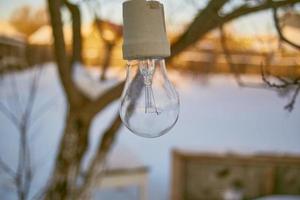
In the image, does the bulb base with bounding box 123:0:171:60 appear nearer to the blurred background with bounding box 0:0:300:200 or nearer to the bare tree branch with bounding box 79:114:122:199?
the blurred background with bounding box 0:0:300:200

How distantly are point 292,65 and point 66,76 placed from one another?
825 mm

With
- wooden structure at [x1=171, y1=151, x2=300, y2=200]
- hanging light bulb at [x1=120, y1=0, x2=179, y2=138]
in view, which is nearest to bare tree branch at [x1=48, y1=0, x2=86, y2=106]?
hanging light bulb at [x1=120, y1=0, x2=179, y2=138]

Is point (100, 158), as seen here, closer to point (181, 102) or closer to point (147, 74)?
point (181, 102)

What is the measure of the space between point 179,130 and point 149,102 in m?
2.30

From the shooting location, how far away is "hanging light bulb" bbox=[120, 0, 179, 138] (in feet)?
1.45

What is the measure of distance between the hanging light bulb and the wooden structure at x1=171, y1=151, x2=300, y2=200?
2.14 metres

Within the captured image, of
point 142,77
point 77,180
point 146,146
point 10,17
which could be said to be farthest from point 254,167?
point 142,77

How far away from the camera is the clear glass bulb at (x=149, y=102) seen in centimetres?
48

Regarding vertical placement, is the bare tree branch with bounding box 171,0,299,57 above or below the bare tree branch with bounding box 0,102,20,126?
above

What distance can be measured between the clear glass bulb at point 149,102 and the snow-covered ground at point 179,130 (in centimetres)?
131

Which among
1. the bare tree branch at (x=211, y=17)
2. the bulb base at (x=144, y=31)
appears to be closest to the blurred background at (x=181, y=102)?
the bare tree branch at (x=211, y=17)

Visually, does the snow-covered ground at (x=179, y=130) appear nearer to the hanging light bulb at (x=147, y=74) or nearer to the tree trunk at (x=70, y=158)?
the tree trunk at (x=70, y=158)

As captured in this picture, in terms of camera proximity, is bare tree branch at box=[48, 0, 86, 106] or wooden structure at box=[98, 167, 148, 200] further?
wooden structure at box=[98, 167, 148, 200]

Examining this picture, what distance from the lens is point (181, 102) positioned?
3.23 feet
